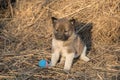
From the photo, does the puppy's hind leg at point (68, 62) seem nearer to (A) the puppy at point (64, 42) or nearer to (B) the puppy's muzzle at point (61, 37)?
(A) the puppy at point (64, 42)

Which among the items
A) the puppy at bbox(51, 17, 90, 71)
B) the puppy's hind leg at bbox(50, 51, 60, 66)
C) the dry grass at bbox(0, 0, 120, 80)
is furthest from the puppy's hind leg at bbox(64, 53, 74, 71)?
the puppy's hind leg at bbox(50, 51, 60, 66)

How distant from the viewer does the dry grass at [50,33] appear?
22.6 ft

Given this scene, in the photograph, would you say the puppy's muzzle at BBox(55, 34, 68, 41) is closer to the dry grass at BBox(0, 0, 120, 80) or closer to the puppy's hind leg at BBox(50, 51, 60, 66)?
the puppy's hind leg at BBox(50, 51, 60, 66)

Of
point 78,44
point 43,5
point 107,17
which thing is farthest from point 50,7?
point 78,44

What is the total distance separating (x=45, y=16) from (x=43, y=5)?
0.30 metres

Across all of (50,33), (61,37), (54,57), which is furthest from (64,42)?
(50,33)

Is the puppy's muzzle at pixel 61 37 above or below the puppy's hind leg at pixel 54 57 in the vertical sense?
above

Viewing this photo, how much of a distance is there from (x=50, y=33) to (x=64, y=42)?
5.45 ft

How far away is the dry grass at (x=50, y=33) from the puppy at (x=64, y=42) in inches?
8.9

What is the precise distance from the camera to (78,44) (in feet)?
23.5

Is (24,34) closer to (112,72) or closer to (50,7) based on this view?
(50,7)

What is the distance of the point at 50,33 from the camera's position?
8.41 meters

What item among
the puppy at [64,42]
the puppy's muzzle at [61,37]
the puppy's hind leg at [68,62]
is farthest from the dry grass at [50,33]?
the puppy's muzzle at [61,37]

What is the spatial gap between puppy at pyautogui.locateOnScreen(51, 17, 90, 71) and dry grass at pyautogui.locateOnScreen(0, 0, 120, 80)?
23 centimetres
